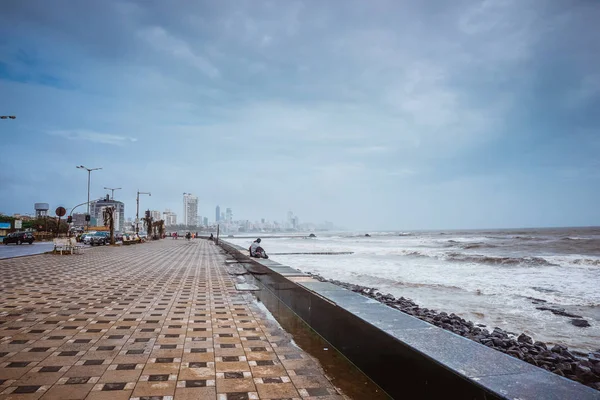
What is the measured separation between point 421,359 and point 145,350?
336 cm

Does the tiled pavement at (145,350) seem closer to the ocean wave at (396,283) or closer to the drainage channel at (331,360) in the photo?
the drainage channel at (331,360)

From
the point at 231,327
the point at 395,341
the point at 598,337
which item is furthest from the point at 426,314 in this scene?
the point at 395,341

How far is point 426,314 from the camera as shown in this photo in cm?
757

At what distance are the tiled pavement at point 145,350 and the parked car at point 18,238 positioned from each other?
2985 cm

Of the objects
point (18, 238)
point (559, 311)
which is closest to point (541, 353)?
point (559, 311)

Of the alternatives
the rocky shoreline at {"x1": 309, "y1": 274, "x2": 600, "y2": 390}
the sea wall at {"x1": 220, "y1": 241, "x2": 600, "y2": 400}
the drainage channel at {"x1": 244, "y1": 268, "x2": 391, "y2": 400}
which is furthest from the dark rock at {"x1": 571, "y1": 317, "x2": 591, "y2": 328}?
the drainage channel at {"x1": 244, "y1": 268, "x2": 391, "y2": 400}

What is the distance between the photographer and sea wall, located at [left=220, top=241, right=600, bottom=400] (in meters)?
1.98

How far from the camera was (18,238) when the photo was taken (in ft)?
105

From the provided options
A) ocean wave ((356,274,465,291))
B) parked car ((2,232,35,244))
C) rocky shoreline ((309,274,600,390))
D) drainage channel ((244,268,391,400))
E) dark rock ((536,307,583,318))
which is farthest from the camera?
parked car ((2,232,35,244))

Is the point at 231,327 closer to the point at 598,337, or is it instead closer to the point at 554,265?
the point at 598,337

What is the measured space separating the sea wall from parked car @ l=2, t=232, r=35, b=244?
3667 cm

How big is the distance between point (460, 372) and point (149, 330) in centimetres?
452

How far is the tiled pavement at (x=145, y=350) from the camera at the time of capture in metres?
3.27

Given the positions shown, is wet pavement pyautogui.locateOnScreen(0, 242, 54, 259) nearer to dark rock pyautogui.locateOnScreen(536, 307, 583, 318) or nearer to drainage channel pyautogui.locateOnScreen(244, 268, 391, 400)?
drainage channel pyautogui.locateOnScreen(244, 268, 391, 400)
